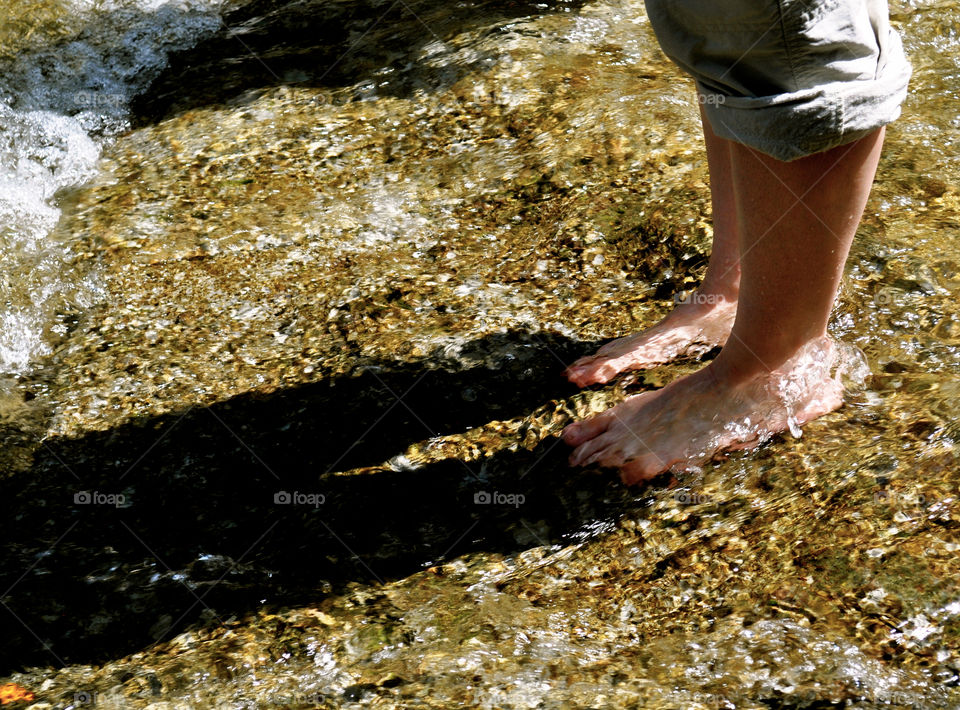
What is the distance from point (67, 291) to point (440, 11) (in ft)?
9.25

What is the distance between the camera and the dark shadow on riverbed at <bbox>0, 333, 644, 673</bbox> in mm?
2429

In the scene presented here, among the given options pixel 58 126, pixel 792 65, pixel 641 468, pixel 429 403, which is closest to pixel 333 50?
pixel 58 126

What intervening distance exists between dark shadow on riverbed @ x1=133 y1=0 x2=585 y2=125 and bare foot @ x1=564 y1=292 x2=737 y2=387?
2281mm

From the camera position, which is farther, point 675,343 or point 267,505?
point 675,343

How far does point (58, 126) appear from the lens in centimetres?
488

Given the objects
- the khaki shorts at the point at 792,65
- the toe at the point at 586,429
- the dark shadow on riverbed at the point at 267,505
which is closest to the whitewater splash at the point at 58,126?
the dark shadow on riverbed at the point at 267,505

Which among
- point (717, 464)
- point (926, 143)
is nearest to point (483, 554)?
point (717, 464)

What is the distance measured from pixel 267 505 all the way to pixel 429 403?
61cm

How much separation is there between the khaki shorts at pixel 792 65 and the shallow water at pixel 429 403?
960 millimetres

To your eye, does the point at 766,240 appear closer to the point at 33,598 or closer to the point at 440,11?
the point at 33,598

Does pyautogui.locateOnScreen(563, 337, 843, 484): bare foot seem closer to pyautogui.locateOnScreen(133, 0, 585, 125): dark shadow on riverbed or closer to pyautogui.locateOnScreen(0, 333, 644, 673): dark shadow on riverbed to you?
pyautogui.locateOnScreen(0, 333, 644, 673): dark shadow on riverbed

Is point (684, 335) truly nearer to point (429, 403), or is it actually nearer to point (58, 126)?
point (429, 403)

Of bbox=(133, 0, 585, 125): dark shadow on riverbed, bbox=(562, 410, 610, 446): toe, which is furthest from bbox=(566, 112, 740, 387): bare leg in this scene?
bbox=(133, 0, 585, 125): dark shadow on riverbed

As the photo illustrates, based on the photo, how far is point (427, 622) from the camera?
226 centimetres
